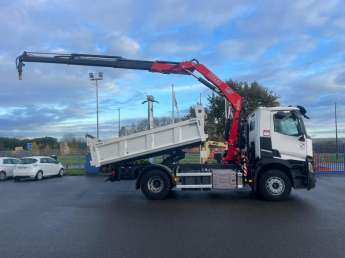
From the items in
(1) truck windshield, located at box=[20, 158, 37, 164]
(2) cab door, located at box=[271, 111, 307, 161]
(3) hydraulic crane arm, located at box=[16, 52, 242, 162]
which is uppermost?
(3) hydraulic crane arm, located at box=[16, 52, 242, 162]

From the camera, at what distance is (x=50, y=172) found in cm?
2528

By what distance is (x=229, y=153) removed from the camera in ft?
48.3

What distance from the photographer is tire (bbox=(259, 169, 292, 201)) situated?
42.5ft

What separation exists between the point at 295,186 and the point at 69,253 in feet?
27.1

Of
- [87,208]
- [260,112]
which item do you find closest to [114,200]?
[87,208]

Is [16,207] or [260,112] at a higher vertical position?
[260,112]

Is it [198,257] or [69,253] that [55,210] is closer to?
[69,253]

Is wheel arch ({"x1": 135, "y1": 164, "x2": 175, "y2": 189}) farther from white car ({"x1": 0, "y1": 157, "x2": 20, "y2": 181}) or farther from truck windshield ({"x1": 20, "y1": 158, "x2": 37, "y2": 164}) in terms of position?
white car ({"x1": 0, "y1": 157, "x2": 20, "y2": 181})

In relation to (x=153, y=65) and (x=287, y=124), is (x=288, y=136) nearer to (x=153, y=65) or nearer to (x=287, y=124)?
(x=287, y=124)

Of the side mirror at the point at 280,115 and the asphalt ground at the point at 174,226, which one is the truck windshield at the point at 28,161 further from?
the side mirror at the point at 280,115

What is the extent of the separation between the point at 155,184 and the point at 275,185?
3955 mm

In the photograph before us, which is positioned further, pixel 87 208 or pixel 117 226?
pixel 87 208

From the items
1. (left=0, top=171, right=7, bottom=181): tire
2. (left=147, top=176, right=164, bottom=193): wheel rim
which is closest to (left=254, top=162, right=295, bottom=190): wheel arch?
(left=147, top=176, right=164, bottom=193): wheel rim

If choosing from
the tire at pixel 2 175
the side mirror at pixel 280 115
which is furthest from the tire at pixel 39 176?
the side mirror at pixel 280 115
